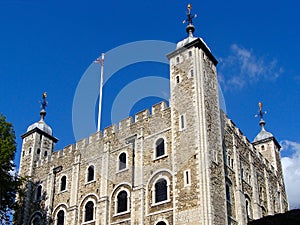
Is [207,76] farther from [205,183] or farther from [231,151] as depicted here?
[205,183]

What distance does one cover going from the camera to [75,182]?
32.6m

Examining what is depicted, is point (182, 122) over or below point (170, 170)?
over

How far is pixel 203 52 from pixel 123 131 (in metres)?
7.73

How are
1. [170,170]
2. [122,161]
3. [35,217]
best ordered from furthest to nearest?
[35,217]
[122,161]
[170,170]

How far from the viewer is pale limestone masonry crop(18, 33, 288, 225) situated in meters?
25.4

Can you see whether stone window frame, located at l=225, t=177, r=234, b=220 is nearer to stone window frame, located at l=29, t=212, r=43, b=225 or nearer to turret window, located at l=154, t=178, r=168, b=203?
turret window, located at l=154, t=178, r=168, b=203

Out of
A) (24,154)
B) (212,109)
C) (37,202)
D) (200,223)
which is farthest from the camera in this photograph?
(24,154)

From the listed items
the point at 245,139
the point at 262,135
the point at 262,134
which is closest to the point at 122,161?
the point at 245,139

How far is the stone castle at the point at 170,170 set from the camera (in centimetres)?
2550

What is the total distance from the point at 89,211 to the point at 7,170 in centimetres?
638

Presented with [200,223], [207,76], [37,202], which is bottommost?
[200,223]

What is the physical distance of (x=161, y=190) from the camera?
27.0 m

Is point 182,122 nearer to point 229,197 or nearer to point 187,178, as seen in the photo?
point 187,178

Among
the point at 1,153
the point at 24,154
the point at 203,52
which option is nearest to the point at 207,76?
the point at 203,52
